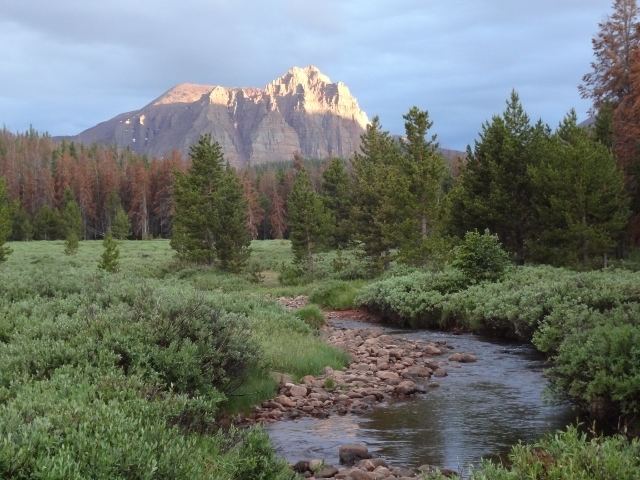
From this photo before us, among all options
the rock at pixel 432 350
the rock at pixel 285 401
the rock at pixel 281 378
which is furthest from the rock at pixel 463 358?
the rock at pixel 285 401

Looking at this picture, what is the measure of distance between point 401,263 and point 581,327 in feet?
75.5

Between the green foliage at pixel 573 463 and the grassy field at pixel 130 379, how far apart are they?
219cm

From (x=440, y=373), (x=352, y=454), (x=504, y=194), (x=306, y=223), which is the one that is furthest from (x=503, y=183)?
(x=352, y=454)

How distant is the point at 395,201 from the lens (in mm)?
33094

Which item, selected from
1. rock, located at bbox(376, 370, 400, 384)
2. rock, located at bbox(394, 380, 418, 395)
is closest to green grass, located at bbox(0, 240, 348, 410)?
rock, located at bbox(376, 370, 400, 384)

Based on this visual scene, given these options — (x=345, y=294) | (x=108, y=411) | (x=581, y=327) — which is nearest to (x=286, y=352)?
(x=581, y=327)

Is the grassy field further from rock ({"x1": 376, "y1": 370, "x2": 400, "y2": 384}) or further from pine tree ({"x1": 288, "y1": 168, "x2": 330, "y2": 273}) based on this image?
pine tree ({"x1": 288, "y1": 168, "x2": 330, "y2": 273})

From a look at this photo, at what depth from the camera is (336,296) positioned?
29609mm

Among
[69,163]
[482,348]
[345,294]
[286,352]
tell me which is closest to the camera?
[286,352]

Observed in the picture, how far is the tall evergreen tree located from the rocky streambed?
17.3 meters

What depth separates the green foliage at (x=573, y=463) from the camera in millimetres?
4164

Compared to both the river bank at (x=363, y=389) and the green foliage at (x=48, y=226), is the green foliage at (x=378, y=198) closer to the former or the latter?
the river bank at (x=363, y=389)

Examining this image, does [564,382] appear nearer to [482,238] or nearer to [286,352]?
[286,352]

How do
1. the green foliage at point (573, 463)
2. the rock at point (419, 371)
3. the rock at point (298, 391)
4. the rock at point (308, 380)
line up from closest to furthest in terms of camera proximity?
the green foliage at point (573, 463) < the rock at point (298, 391) < the rock at point (308, 380) < the rock at point (419, 371)
